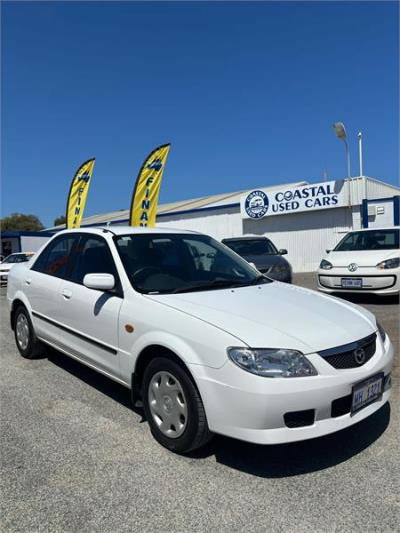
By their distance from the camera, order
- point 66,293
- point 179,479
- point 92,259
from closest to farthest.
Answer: point 179,479 < point 92,259 < point 66,293

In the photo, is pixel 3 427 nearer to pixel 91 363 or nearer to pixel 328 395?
pixel 91 363

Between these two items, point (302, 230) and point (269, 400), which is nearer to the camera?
point (269, 400)

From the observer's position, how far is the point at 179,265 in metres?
3.98

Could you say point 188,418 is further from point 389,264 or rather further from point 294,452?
point 389,264

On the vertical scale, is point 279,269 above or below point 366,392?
above

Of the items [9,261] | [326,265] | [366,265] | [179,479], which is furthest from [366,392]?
[9,261]

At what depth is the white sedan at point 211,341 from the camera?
264cm

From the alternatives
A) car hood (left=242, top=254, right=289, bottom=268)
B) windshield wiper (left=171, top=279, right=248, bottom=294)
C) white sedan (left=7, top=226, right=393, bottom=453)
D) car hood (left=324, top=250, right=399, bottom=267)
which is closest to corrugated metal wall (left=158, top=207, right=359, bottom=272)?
car hood (left=242, top=254, right=289, bottom=268)

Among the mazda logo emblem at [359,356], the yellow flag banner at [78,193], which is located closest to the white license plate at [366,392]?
the mazda logo emblem at [359,356]

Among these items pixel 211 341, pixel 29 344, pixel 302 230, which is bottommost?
pixel 29 344

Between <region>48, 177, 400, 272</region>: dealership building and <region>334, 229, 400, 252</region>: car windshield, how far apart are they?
25.4ft

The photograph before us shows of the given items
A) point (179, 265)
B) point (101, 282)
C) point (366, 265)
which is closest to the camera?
point (101, 282)

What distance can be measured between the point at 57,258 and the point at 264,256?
6.25m

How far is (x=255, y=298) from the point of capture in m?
3.46
